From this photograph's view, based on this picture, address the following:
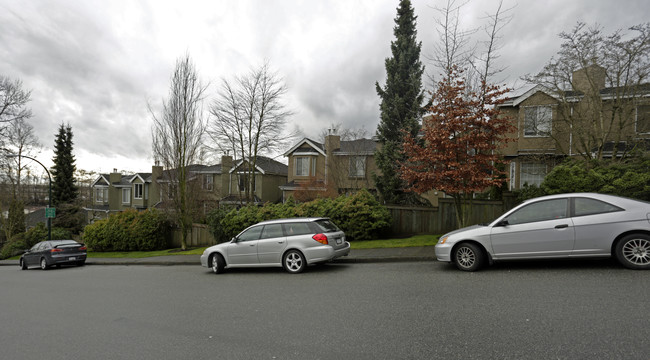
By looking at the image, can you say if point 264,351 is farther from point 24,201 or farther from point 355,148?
point 24,201

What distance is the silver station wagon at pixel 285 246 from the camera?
9.38 metres

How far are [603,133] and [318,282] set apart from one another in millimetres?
13462

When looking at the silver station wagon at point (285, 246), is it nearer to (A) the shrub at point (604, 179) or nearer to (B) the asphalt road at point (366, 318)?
(B) the asphalt road at point (366, 318)

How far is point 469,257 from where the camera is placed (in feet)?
26.1

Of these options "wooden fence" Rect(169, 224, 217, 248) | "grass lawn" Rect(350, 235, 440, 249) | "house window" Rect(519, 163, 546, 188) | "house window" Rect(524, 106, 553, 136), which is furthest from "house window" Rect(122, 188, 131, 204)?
"house window" Rect(524, 106, 553, 136)

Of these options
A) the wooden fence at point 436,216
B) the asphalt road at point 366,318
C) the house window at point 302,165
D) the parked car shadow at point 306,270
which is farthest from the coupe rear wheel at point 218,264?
the house window at point 302,165

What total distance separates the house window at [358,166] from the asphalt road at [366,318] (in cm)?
1976

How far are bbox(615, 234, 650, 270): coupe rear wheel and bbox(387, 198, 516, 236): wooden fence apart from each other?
7744 mm

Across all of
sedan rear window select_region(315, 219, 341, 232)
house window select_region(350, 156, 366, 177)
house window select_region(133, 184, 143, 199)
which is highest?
house window select_region(350, 156, 366, 177)

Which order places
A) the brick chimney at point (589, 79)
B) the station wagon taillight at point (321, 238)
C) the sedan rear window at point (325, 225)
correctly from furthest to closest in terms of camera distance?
the brick chimney at point (589, 79)
the sedan rear window at point (325, 225)
the station wagon taillight at point (321, 238)

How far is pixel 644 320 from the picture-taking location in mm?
4480

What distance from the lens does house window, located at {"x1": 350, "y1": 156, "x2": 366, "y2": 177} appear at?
28.2m

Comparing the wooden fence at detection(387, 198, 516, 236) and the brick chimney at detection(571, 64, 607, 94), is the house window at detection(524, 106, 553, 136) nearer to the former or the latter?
the brick chimney at detection(571, 64, 607, 94)

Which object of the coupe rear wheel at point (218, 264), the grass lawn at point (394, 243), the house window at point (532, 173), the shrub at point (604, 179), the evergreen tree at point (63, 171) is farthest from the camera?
the evergreen tree at point (63, 171)
